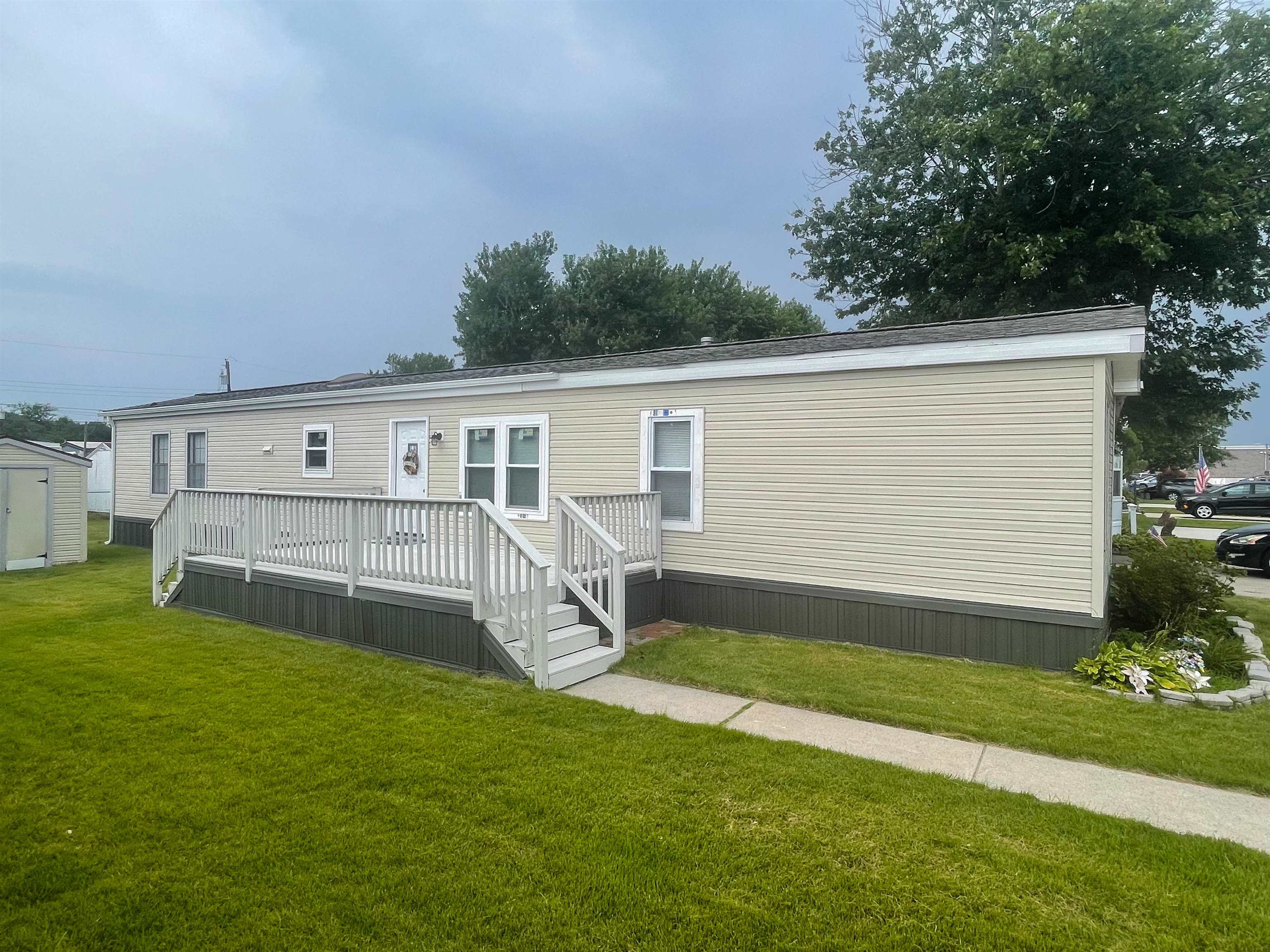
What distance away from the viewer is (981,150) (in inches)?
598

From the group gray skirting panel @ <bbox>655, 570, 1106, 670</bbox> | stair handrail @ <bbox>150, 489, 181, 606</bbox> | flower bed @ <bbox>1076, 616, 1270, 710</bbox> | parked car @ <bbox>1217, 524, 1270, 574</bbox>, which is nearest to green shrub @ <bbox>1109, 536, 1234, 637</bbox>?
flower bed @ <bbox>1076, 616, 1270, 710</bbox>

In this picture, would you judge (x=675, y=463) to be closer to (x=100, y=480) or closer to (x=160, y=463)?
(x=160, y=463)

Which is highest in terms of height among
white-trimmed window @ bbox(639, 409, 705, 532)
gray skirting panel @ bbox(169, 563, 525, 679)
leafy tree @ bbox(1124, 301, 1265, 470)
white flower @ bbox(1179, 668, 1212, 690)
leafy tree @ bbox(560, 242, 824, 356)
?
leafy tree @ bbox(560, 242, 824, 356)

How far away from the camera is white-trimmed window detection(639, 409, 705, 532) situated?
7340mm

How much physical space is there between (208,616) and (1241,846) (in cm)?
819

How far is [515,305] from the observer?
91.1 ft

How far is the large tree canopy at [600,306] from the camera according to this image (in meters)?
26.0

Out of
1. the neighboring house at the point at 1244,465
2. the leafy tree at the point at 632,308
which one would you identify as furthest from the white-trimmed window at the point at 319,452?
the neighboring house at the point at 1244,465

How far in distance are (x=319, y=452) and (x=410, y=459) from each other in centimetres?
207

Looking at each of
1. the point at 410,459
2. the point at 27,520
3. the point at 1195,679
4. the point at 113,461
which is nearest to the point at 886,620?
the point at 1195,679

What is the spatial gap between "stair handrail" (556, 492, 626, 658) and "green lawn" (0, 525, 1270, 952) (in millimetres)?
1338

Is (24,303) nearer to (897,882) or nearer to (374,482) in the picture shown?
(374,482)

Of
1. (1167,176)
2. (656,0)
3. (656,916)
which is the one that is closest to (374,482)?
(656,916)

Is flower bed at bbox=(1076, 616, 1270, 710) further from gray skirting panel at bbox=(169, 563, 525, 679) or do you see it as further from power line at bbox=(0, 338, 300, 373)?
power line at bbox=(0, 338, 300, 373)
